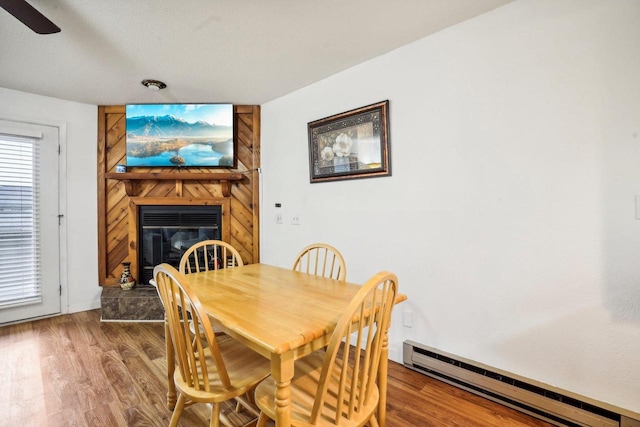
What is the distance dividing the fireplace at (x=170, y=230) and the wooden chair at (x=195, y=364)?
222cm

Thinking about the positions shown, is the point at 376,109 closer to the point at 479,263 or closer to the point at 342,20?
the point at 342,20

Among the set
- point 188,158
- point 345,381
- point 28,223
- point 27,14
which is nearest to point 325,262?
point 345,381

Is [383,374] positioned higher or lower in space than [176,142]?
lower

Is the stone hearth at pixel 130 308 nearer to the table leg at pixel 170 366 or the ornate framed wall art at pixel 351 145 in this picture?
the table leg at pixel 170 366

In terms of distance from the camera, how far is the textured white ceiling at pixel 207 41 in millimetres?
1773

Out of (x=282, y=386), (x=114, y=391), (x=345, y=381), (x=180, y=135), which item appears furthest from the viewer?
(x=180, y=135)

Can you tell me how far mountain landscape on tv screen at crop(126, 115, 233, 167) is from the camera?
10.9 ft

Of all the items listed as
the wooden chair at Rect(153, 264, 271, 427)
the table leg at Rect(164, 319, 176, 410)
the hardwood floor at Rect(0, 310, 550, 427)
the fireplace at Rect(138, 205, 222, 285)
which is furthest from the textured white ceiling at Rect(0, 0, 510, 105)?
the hardwood floor at Rect(0, 310, 550, 427)

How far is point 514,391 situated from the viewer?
164 centimetres

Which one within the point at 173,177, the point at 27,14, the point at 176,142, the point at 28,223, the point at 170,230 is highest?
the point at 27,14

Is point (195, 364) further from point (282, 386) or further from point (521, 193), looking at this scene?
point (521, 193)

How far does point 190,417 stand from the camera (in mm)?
1640

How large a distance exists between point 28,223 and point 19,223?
0.22 feet

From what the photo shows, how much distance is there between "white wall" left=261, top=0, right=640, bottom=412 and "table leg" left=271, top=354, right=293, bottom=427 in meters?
1.41
